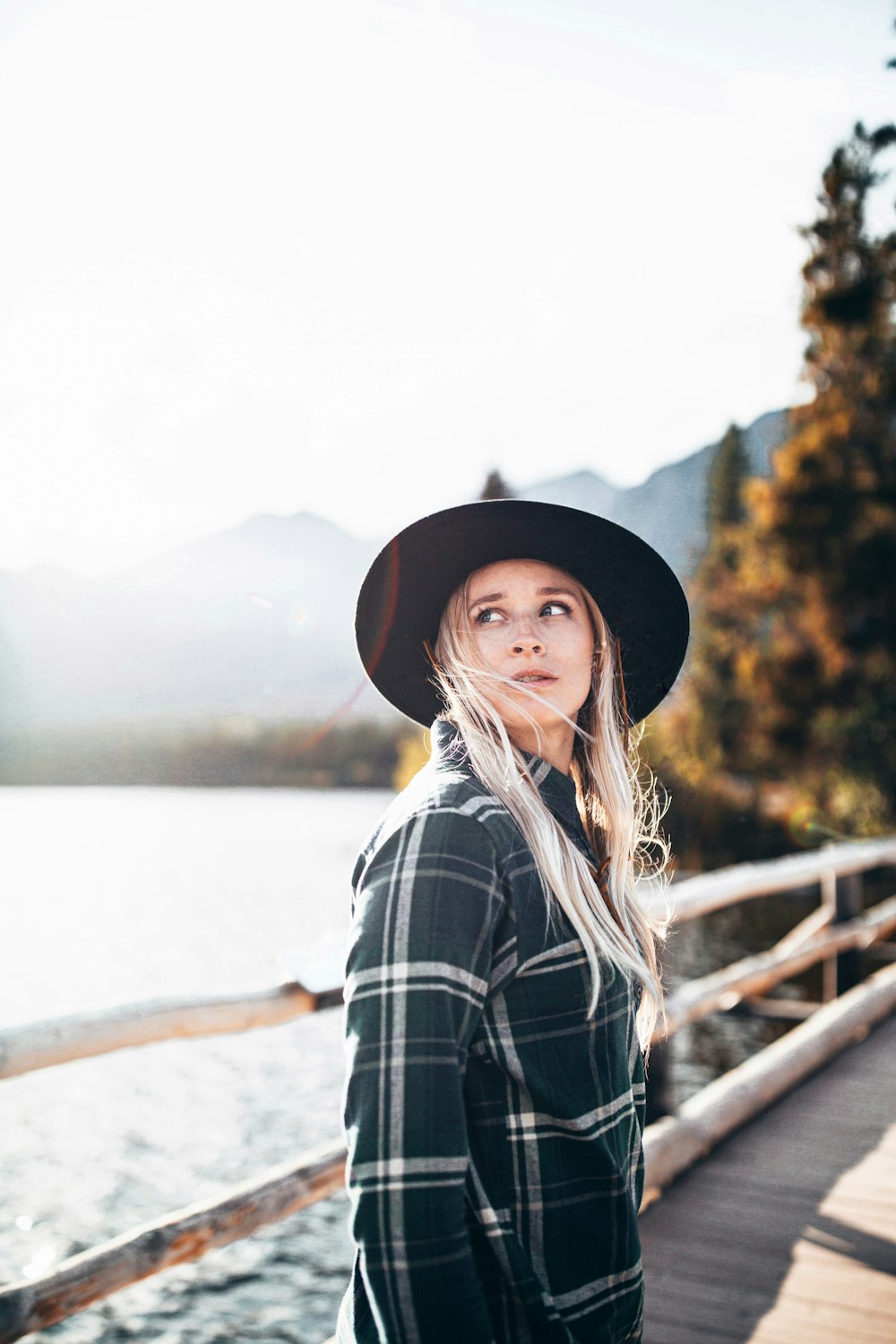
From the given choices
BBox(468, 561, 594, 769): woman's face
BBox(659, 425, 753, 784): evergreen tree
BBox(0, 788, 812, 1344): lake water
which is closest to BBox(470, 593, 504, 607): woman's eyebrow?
BBox(468, 561, 594, 769): woman's face

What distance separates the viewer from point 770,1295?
8.24 feet

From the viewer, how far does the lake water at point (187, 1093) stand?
5.02 m

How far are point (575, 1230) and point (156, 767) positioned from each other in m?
67.8

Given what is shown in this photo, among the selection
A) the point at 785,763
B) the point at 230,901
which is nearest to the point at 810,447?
the point at 785,763

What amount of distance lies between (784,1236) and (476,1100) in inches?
91.8

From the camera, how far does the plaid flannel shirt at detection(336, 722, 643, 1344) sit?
898 millimetres

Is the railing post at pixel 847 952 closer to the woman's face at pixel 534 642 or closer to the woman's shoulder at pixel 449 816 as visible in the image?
the woman's face at pixel 534 642

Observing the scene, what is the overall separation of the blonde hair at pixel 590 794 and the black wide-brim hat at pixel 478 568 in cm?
3

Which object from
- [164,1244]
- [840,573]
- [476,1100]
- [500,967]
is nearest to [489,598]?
[500,967]

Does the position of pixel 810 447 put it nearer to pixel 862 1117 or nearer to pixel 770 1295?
pixel 862 1117

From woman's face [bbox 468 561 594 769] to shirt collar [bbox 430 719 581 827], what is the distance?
0.02 meters

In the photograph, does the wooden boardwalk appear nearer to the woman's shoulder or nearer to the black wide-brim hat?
the black wide-brim hat

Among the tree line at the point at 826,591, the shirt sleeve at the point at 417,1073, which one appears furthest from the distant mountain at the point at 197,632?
the shirt sleeve at the point at 417,1073

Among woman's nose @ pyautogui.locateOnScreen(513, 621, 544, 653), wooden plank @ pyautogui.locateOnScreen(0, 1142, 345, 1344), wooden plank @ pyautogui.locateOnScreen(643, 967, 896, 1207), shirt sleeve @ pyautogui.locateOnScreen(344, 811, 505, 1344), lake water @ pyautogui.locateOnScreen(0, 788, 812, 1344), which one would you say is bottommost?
lake water @ pyautogui.locateOnScreen(0, 788, 812, 1344)
